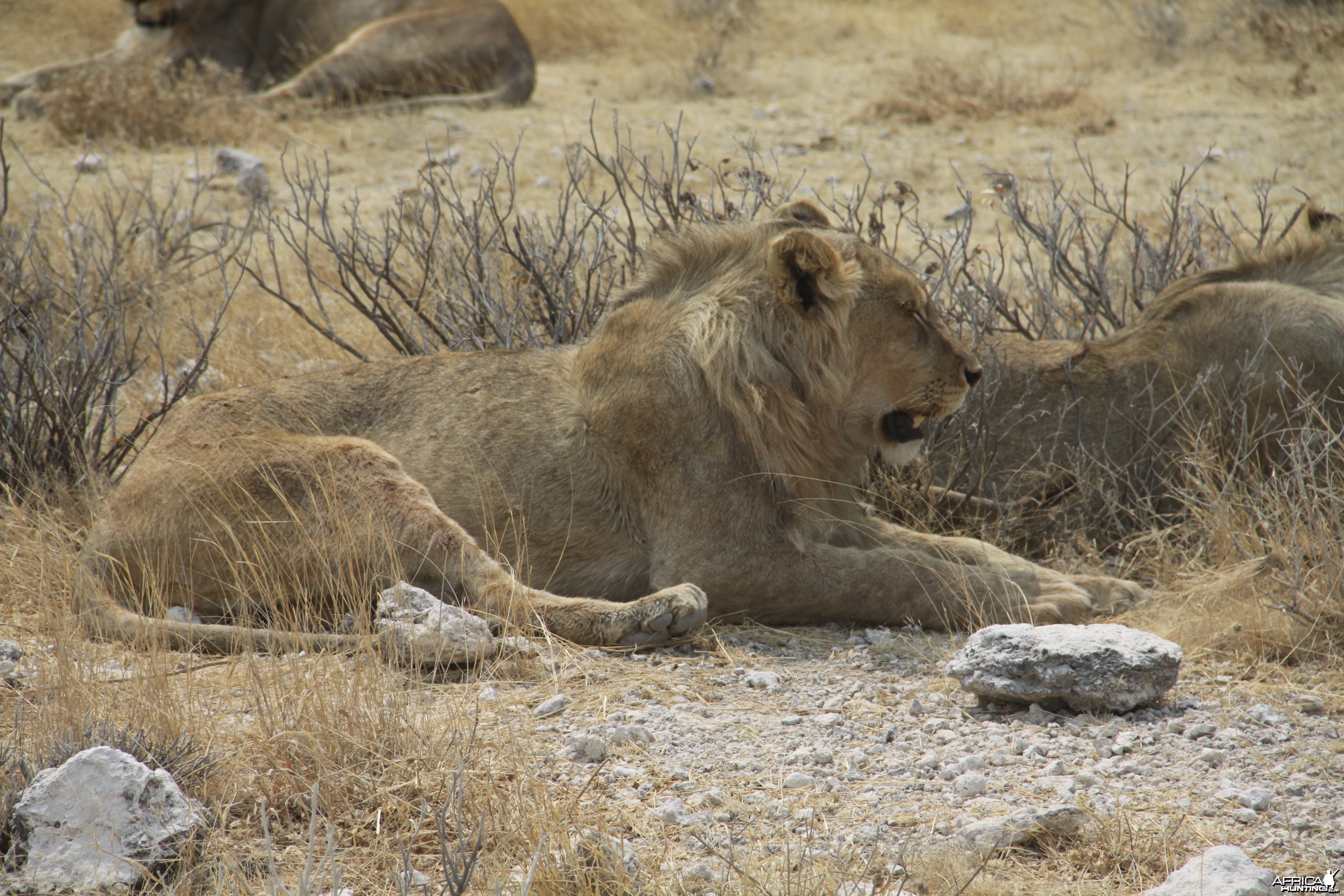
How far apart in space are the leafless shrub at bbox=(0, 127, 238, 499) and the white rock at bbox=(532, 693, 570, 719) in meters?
2.46

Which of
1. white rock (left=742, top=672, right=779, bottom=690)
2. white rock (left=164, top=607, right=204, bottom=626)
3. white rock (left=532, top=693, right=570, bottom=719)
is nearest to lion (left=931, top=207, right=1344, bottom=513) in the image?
white rock (left=742, top=672, right=779, bottom=690)

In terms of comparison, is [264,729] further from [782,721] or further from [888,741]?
[888,741]

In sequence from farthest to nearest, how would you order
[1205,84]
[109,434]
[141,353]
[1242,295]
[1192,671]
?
1. [1205,84]
2. [141,353]
3. [109,434]
4. [1242,295]
5. [1192,671]

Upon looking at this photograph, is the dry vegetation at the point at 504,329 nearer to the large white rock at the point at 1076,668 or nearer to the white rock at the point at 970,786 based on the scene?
the white rock at the point at 970,786

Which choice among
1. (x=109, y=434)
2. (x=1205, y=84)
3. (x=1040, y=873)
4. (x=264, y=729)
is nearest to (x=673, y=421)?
(x=264, y=729)

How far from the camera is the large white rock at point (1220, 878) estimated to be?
2396 mm

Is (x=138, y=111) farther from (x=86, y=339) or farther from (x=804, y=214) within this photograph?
(x=804, y=214)

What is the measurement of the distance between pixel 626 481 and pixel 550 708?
120 cm

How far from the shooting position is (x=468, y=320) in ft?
21.2

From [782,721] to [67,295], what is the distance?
199 inches

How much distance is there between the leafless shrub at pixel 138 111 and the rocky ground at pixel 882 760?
9884mm

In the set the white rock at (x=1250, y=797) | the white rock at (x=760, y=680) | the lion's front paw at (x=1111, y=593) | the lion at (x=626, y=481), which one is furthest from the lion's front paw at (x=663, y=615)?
the white rock at (x=1250, y=797)

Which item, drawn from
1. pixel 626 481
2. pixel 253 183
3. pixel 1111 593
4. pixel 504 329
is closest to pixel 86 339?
pixel 504 329

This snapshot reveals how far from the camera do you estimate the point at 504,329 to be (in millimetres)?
5980
